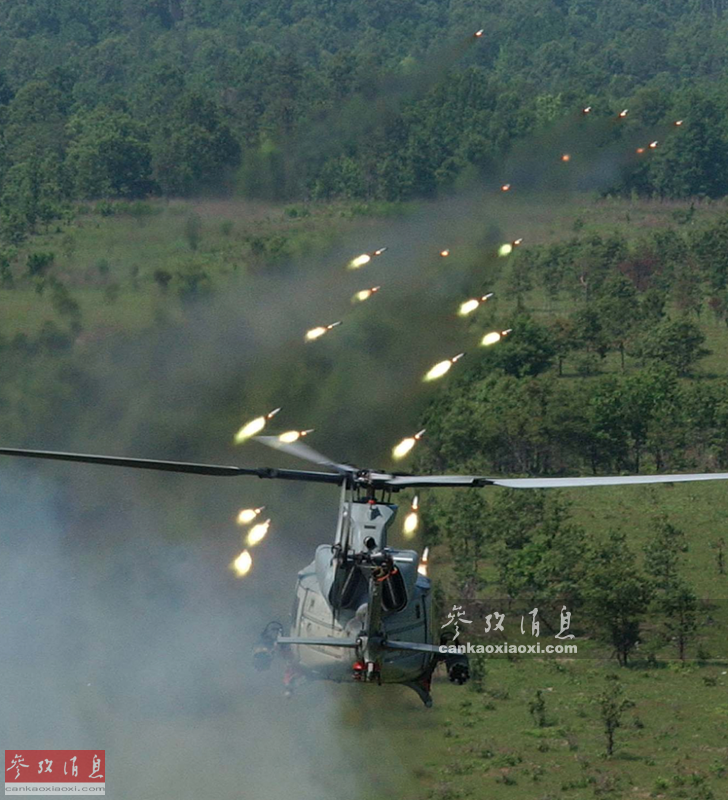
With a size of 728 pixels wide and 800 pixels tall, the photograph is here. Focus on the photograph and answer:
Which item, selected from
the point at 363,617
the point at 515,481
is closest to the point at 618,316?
the point at 363,617

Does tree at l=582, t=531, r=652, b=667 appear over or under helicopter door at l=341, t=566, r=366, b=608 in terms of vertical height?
over

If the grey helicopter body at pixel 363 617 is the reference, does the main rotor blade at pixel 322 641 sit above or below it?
below

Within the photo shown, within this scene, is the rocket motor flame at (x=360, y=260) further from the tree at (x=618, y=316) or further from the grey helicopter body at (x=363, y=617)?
the grey helicopter body at (x=363, y=617)

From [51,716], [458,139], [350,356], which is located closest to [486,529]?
[350,356]

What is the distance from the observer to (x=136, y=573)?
9069 cm

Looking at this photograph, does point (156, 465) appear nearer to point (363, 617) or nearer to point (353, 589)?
point (353, 589)

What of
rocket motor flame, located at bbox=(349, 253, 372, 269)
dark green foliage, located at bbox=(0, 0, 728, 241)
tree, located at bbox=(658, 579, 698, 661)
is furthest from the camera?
dark green foliage, located at bbox=(0, 0, 728, 241)

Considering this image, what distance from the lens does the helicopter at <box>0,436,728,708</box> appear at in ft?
157

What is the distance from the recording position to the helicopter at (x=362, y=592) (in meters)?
47.8

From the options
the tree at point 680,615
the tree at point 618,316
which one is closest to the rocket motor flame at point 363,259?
the tree at point 680,615

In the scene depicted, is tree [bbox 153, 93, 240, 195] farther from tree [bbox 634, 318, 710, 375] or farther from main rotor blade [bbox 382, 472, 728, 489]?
main rotor blade [bbox 382, 472, 728, 489]

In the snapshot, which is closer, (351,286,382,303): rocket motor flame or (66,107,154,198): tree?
(351,286,382,303): rocket motor flame

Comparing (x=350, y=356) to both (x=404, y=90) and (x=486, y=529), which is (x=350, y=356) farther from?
(x=404, y=90)

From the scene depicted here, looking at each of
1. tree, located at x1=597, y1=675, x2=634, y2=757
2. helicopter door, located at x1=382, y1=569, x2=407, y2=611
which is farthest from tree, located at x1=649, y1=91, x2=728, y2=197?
helicopter door, located at x1=382, y1=569, x2=407, y2=611
